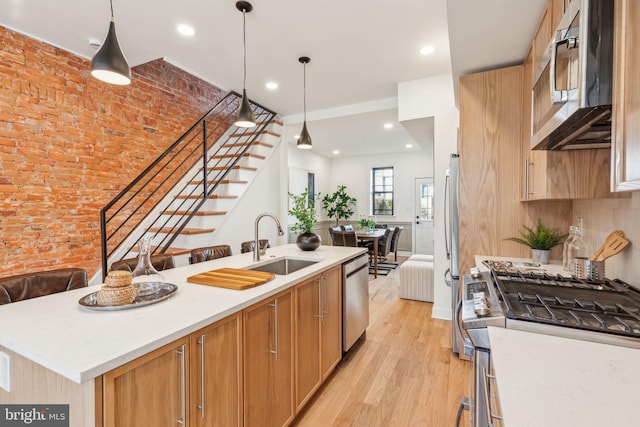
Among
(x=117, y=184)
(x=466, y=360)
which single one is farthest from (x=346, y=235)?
(x=117, y=184)

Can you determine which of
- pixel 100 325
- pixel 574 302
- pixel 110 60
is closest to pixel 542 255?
pixel 574 302

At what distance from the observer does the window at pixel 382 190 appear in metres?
8.33

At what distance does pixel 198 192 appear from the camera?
172 inches

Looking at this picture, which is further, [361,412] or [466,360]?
[466,360]

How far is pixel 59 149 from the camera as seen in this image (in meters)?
3.06

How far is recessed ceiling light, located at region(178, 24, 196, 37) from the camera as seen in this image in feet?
8.56

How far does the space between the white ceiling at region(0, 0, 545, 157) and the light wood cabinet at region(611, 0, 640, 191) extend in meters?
1.16

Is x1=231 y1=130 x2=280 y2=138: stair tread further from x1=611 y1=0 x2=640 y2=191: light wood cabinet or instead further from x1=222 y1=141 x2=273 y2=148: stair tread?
x1=611 y1=0 x2=640 y2=191: light wood cabinet

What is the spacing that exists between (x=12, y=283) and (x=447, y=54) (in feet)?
12.4

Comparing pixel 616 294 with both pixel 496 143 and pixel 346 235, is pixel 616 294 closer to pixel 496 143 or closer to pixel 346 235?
pixel 496 143

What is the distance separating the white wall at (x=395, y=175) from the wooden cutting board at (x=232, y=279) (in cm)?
669

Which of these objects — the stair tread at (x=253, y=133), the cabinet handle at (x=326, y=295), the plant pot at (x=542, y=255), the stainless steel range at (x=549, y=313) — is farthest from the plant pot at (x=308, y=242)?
the stair tread at (x=253, y=133)

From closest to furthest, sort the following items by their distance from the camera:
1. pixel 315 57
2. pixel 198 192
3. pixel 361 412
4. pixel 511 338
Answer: pixel 511 338
pixel 361 412
pixel 315 57
pixel 198 192

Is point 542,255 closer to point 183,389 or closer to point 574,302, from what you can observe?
point 574,302
